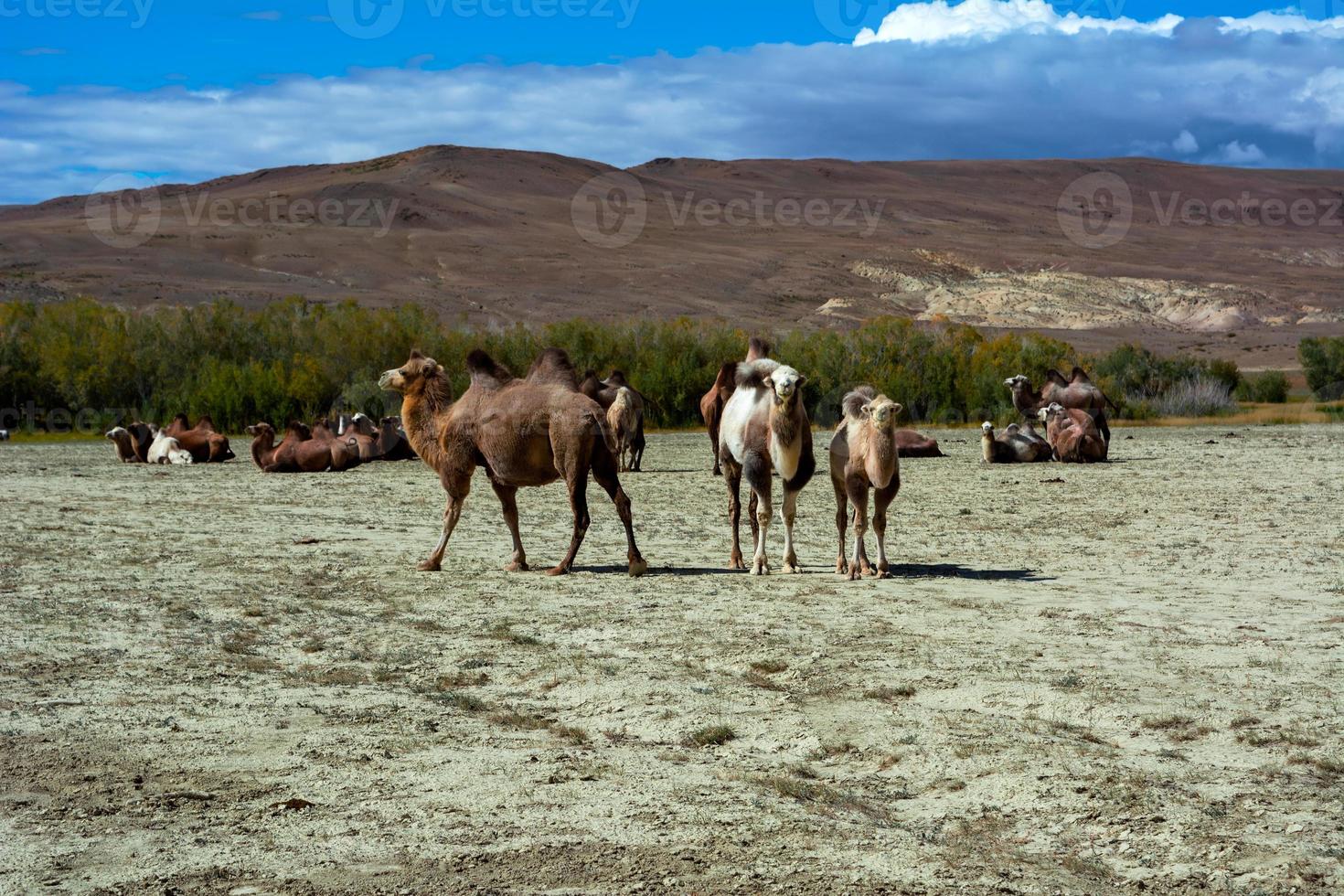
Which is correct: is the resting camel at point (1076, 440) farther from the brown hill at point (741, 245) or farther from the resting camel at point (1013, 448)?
the brown hill at point (741, 245)

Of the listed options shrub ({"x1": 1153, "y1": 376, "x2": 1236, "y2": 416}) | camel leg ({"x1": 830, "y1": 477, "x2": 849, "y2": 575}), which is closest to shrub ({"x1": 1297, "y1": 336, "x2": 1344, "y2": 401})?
shrub ({"x1": 1153, "y1": 376, "x2": 1236, "y2": 416})

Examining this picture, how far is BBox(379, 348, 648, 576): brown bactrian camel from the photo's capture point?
448 inches

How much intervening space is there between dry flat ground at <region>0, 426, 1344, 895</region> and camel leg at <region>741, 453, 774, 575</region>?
0.28 meters

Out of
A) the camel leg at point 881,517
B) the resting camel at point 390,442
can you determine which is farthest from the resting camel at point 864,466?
the resting camel at point 390,442

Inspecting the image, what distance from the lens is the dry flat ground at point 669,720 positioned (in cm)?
512

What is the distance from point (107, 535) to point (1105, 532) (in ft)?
32.5

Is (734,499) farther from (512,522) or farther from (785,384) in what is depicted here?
(512,522)

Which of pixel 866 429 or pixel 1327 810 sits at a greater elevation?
pixel 866 429

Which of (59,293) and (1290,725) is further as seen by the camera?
(59,293)

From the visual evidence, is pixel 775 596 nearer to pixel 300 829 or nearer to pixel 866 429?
pixel 866 429

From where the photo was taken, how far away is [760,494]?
11.7m

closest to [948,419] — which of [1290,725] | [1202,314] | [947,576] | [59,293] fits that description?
[947,576]

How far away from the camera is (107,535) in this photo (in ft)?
45.9

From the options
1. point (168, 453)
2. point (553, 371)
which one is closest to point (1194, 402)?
point (168, 453)
